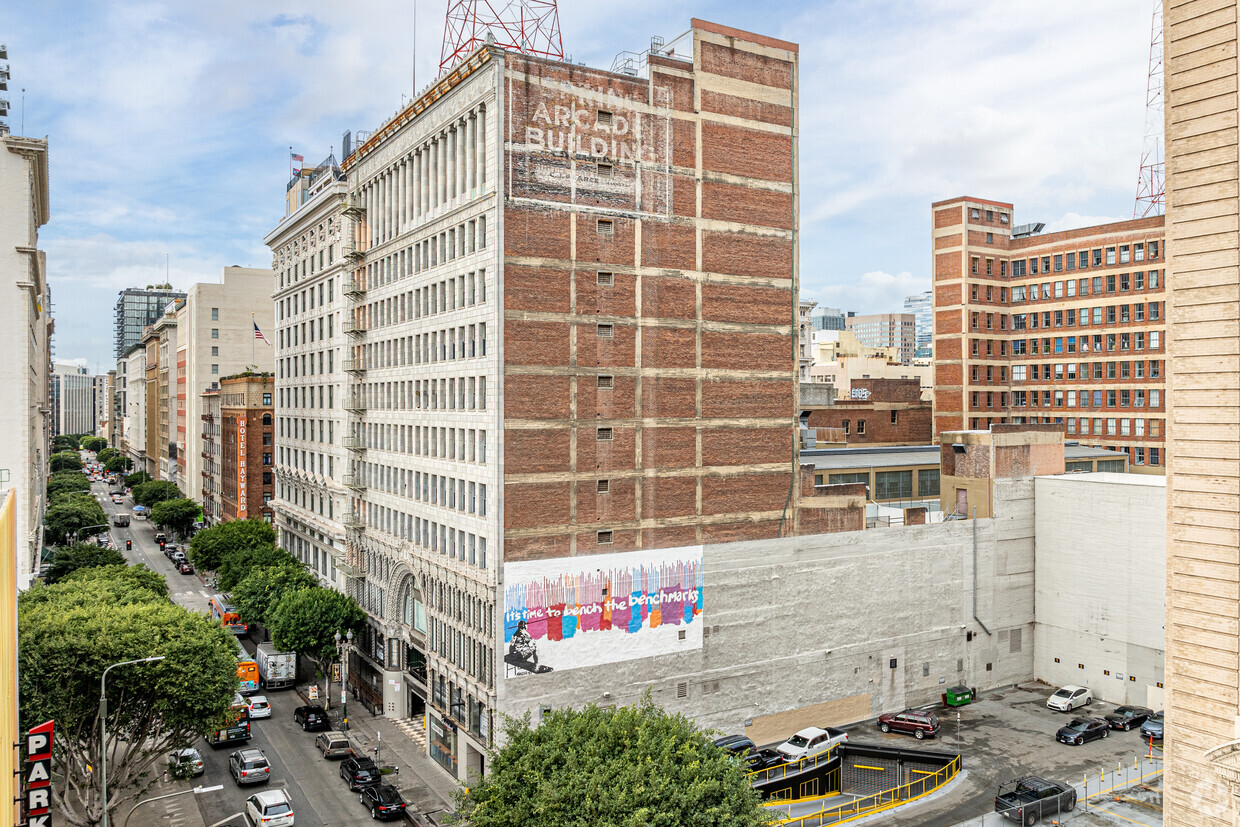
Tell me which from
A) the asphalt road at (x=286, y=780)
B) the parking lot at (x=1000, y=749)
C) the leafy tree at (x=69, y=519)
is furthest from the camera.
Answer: the leafy tree at (x=69, y=519)

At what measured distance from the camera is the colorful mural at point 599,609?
160 ft

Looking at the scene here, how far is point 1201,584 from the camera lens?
25922mm

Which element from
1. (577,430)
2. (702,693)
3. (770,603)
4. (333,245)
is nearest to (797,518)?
(770,603)

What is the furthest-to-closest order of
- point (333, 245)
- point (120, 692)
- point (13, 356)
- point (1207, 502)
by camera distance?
1. point (333, 245)
2. point (13, 356)
3. point (120, 692)
4. point (1207, 502)

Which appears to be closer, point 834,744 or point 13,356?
point 834,744

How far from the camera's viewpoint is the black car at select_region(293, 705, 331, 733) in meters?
61.2

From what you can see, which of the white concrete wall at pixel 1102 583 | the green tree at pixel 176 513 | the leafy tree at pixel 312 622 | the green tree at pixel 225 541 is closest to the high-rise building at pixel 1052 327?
the white concrete wall at pixel 1102 583

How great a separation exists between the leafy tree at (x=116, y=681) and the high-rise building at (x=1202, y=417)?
1638 inches

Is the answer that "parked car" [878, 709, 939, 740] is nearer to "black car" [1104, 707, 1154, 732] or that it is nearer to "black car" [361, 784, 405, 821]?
"black car" [1104, 707, 1154, 732]

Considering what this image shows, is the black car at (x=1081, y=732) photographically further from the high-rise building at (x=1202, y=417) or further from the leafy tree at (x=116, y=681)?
the leafy tree at (x=116, y=681)

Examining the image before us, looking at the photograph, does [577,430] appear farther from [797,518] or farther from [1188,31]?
[1188,31]

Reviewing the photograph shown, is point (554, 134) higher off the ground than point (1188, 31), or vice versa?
point (554, 134)

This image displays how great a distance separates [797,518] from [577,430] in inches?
713

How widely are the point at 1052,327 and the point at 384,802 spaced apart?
8588cm
